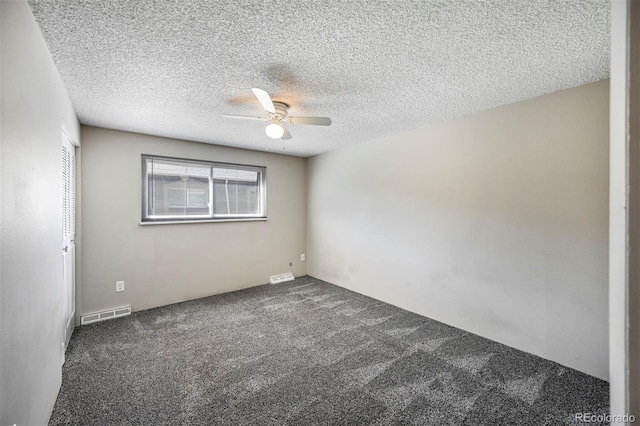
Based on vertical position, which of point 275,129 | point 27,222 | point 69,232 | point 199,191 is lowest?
point 69,232

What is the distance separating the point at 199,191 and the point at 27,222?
2668 millimetres

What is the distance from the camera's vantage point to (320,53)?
66.3 inches

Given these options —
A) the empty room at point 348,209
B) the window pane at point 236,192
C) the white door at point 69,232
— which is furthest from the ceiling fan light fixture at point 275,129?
the window pane at point 236,192

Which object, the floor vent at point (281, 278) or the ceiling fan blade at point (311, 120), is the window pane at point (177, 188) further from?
the ceiling fan blade at point (311, 120)

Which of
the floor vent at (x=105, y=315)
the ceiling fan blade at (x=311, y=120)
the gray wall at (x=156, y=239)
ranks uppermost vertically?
the ceiling fan blade at (x=311, y=120)

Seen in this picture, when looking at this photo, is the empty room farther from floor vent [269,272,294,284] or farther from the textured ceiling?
floor vent [269,272,294,284]

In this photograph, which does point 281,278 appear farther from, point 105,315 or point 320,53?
point 320,53

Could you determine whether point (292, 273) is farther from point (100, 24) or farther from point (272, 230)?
point (100, 24)

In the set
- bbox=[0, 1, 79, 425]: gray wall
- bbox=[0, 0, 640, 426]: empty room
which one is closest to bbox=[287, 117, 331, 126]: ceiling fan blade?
bbox=[0, 0, 640, 426]: empty room

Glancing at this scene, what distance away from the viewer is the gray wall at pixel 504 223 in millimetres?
2076

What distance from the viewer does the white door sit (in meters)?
2.43

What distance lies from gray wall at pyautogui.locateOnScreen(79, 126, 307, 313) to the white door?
0.68 ft

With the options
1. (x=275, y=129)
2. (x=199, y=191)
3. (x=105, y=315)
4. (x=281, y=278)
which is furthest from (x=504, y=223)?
(x=105, y=315)

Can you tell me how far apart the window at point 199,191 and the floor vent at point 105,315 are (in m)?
1.07
